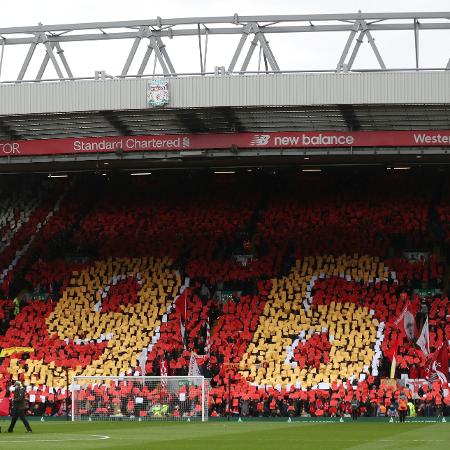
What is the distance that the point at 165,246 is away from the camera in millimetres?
49594

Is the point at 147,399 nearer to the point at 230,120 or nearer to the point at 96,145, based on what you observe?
the point at 96,145

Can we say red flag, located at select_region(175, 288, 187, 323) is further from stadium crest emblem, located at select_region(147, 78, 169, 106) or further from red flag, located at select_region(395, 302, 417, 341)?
stadium crest emblem, located at select_region(147, 78, 169, 106)

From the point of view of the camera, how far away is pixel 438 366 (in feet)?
131

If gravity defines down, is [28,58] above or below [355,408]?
above

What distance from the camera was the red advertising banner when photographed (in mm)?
40250

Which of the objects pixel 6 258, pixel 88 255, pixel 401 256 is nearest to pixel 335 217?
pixel 401 256

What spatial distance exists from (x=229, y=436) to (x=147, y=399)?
10584mm

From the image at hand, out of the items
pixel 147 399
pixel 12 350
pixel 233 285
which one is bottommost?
pixel 147 399

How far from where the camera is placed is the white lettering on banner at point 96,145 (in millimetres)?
42094

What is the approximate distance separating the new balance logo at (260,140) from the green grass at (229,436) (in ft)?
34.2

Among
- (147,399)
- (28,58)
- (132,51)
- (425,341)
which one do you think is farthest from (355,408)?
(28,58)

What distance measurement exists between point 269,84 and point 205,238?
12.3 meters

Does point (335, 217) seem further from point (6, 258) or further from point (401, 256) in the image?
point (6, 258)

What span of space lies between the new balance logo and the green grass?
10415 mm
